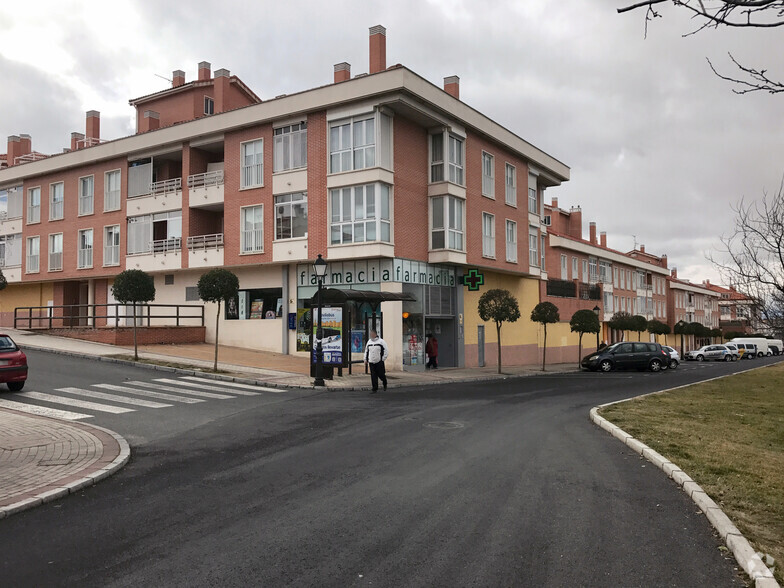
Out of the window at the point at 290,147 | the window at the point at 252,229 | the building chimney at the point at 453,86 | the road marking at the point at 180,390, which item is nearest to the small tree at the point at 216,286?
the road marking at the point at 180,390

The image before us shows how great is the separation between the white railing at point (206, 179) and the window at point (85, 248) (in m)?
8.33

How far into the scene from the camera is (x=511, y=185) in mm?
34156

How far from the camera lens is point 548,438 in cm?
1021

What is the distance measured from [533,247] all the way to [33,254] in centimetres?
3056

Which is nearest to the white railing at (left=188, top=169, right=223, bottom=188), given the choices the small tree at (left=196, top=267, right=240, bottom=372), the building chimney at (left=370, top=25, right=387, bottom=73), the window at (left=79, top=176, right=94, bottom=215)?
the window at (left=79, top=176, right=94, bottom=215)

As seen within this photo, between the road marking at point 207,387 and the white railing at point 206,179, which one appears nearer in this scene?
the road marking at point 207,387

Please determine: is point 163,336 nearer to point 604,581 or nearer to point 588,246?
point 604,581

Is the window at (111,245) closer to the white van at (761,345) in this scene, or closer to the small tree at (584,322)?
the small tree at (584,322)

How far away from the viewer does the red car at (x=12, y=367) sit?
14.5 metres

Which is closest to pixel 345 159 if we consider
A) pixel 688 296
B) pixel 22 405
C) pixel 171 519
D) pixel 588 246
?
pixel 22 405

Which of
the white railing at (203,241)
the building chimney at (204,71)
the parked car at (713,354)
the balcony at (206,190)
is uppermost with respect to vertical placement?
the building chimney at (204,71)

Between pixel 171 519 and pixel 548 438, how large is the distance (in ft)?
21.2

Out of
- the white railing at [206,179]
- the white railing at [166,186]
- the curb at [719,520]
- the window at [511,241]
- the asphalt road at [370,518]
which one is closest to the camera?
the curb at [719,520]

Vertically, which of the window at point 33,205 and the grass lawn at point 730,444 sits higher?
the window at point 33,205
